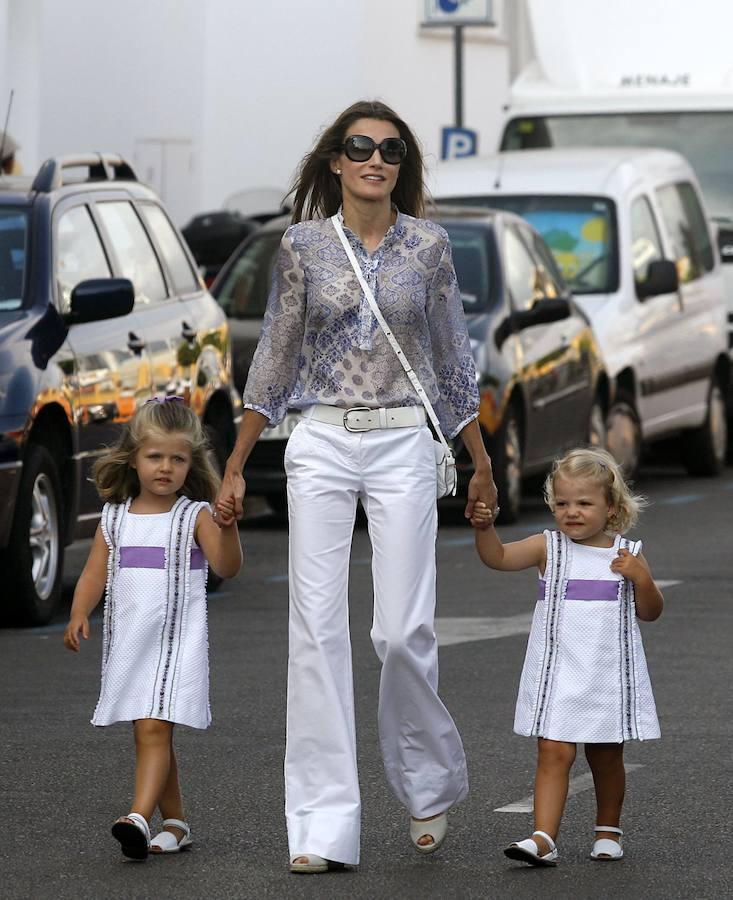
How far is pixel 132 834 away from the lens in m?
6.18

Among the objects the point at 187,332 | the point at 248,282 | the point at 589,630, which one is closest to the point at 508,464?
the point at 248,282

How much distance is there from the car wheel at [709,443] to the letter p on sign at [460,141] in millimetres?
8592

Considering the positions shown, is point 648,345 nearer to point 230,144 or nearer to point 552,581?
point 552,581

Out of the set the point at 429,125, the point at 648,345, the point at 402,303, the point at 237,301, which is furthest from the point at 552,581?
the point at 429,125

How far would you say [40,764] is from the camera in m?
7.70

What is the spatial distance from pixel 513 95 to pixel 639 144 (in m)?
1.26

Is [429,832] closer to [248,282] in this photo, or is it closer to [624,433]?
[248,282]


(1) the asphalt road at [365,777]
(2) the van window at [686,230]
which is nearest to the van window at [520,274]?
(2) the van window at [686,230]

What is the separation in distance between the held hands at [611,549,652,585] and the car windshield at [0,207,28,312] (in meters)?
5.40

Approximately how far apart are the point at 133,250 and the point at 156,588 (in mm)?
6374

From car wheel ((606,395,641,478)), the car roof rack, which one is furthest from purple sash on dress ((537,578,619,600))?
car wheel ((606,395,641,478))

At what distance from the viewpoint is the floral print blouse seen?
20.9ft

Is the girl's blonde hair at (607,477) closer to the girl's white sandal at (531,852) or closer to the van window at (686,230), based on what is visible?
the girl's white sandal at (531,852)

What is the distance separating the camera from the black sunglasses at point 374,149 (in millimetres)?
6480
